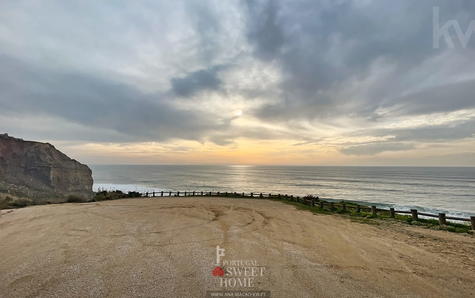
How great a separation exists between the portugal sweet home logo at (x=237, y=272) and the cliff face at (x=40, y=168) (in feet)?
166

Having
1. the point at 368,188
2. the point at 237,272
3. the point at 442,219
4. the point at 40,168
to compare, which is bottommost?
the point at 368,188

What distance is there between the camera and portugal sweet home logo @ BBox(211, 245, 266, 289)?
19.8 feet

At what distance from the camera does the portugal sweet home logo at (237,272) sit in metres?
6.05

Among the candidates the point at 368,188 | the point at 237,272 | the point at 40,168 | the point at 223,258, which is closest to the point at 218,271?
the point at 237,272

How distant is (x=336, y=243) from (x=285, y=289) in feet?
16.4

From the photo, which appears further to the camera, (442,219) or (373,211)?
(373,211)

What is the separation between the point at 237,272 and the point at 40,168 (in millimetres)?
63871

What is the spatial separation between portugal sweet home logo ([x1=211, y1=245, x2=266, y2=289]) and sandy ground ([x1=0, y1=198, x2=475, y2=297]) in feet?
0.50

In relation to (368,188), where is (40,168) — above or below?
above

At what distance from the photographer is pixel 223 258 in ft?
25.2

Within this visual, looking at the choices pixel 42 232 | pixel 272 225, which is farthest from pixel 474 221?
pixel 42 232

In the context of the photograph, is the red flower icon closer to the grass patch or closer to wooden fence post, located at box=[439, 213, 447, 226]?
the grass patch

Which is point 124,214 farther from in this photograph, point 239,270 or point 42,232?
point 239,270

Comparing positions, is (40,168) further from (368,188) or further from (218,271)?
(368,188)
